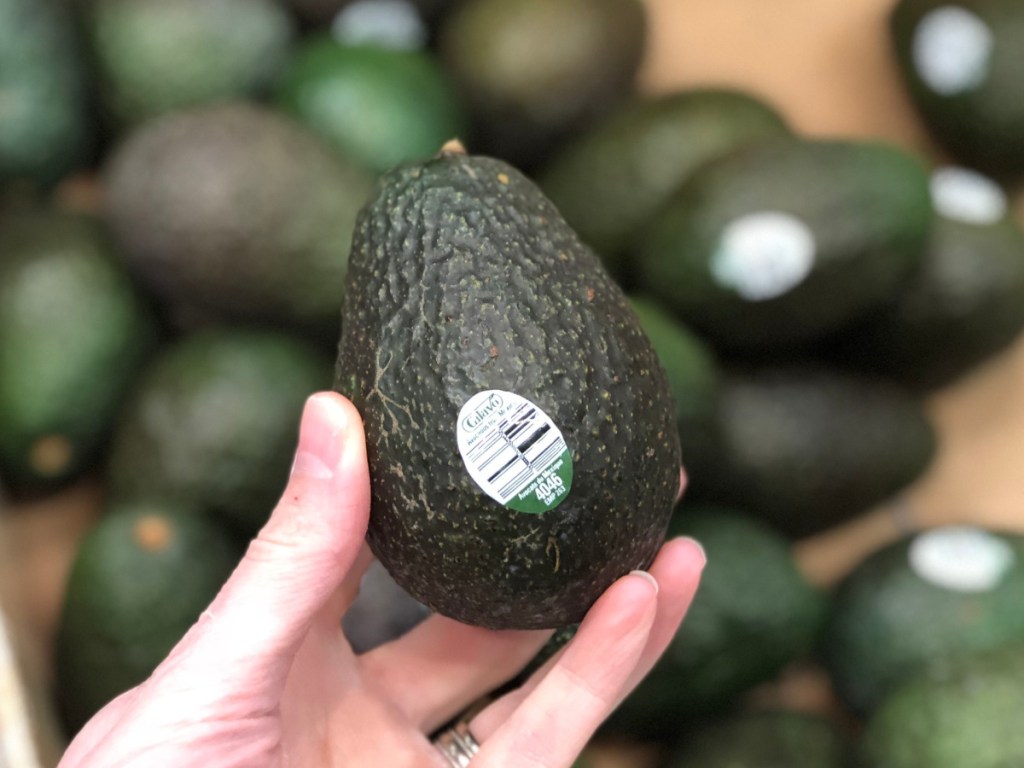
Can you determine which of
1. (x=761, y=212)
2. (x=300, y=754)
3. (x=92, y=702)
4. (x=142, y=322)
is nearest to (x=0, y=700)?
(x=92, y=702)

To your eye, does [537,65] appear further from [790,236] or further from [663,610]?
[663,610]

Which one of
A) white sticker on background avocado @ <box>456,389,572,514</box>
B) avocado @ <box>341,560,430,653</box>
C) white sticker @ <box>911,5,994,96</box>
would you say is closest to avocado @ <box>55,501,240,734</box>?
avocado @ <box>341,560,430,653</box>

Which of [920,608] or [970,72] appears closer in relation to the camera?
[920,608]

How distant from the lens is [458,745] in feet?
2.52

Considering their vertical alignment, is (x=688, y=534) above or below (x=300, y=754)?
below

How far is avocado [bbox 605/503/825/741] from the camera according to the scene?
35.8 inches

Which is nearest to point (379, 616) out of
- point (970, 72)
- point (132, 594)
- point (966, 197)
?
point (132, 594)

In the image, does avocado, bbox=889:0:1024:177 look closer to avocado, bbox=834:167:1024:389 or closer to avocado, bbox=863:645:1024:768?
avocado, bbox=834:167:1024:389

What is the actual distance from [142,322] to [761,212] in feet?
2.17

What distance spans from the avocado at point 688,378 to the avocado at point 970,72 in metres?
0.47

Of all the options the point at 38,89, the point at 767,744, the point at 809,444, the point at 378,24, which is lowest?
the point at 767,744

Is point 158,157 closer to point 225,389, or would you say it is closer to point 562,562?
point 225,389

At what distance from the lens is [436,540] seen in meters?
0.56

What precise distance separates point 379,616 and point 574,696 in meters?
0.26
